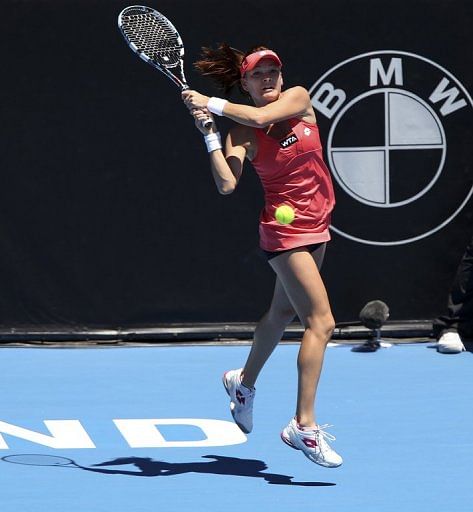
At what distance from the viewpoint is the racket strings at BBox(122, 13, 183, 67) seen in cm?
584

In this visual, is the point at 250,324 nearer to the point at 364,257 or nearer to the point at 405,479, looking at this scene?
the point at 364,257

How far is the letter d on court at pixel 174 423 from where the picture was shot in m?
5.94

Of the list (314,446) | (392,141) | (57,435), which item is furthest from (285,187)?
(392,141)

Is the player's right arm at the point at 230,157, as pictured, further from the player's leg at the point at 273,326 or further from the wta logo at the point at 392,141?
the wta logo at the point at 392,141

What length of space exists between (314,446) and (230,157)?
47.4 inches

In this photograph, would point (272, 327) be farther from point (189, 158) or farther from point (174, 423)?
point (189, 158)

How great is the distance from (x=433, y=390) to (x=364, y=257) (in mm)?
1471

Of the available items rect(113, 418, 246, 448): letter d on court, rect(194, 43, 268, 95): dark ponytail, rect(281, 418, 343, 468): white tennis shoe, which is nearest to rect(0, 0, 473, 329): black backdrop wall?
rect(113, 418, 246, 448): letter d on court

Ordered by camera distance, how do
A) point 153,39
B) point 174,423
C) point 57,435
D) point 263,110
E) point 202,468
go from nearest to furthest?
point 263,110 < point 202,468 < point 153,39 < point 57,435 < point 174,423

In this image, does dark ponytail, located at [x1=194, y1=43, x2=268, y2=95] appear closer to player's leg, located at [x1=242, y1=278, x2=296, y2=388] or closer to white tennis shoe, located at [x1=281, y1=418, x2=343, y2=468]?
player's leg, located at [x1=242, y1=278, x2=296, y2=388]

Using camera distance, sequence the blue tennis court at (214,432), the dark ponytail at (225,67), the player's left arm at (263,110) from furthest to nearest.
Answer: the dark ponytail at (225,67), the player's left arm at (263,110), the blue tennis court at (214,432)

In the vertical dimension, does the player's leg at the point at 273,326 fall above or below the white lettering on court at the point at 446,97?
below

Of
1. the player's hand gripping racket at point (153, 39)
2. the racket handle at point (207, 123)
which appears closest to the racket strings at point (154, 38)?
the player's hand gripping racket at point (153, 39)

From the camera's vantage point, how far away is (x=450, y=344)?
25.9ft
